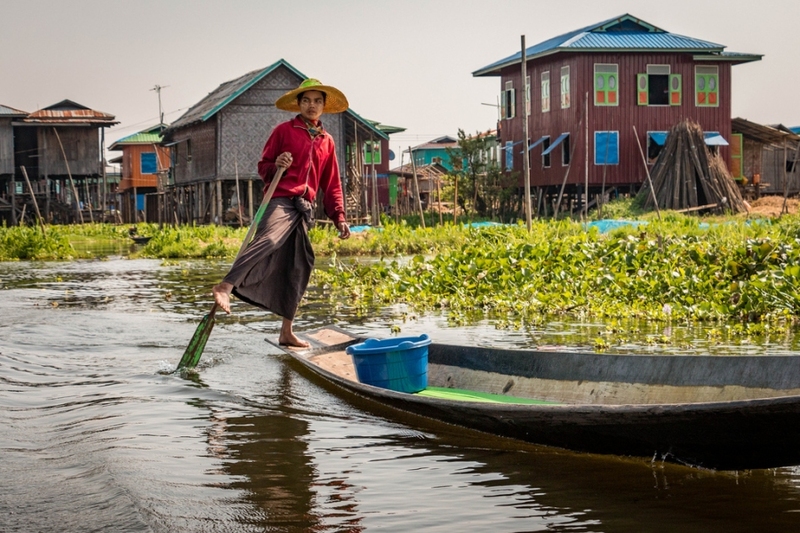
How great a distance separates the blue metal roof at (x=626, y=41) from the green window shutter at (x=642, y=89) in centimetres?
80

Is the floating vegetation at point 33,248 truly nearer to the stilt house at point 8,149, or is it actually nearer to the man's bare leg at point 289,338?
the man's bare leg at point 289,338

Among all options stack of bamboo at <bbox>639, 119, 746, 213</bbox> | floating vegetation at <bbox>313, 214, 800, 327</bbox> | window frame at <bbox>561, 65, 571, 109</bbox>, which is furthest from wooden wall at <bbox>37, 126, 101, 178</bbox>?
floating vegetation at <bbox>313, 214, 800, 327</bbox>

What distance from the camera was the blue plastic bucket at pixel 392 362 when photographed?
5.64 m

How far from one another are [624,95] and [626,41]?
1.52m

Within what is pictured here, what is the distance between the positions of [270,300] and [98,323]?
3556 mm

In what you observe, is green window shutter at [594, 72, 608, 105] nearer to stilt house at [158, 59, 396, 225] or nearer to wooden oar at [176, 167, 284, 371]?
stilt house at [158, 59, 396, 225]

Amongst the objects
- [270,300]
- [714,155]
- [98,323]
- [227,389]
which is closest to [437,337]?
[270,300]

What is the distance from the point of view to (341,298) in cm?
1247

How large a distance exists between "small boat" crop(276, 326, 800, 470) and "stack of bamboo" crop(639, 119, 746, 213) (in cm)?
2074

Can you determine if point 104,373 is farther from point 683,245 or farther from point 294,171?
point 683,245

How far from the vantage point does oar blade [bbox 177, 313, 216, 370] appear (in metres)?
7.03

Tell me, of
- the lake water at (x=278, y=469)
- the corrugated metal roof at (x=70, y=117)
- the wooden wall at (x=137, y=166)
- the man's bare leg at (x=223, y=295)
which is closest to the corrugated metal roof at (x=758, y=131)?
the corrugated metal roof at (x=70, y=117)

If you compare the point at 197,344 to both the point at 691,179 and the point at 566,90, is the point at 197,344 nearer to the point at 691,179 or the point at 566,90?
the point at 691,179

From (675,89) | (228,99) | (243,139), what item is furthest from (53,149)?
(675,89)
